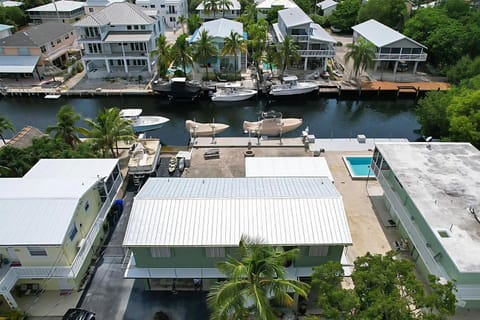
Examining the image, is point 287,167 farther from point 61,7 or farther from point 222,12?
point 61,7

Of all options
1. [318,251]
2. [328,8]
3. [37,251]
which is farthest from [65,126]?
[328,8]

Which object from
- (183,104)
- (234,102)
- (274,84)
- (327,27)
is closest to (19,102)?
(183,104)

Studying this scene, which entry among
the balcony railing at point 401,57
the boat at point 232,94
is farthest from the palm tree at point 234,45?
the balcony railing at point 401,57

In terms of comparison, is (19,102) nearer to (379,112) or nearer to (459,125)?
(379,112)

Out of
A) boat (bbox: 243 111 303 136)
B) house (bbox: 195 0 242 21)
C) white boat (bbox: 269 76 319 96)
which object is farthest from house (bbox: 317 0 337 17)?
boat (bbox: 243 111 303 136)

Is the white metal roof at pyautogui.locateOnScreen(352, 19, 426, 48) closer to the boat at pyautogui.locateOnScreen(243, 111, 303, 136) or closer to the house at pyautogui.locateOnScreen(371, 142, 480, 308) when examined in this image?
the boat at pyautogui.locateOnScreen(243, 111, 303, 136)

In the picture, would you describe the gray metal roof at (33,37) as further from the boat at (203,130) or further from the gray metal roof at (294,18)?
the gray metal roof at (294,18)

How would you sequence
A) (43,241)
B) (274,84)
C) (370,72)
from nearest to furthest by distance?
(43,241), (274,84), (370,72)
